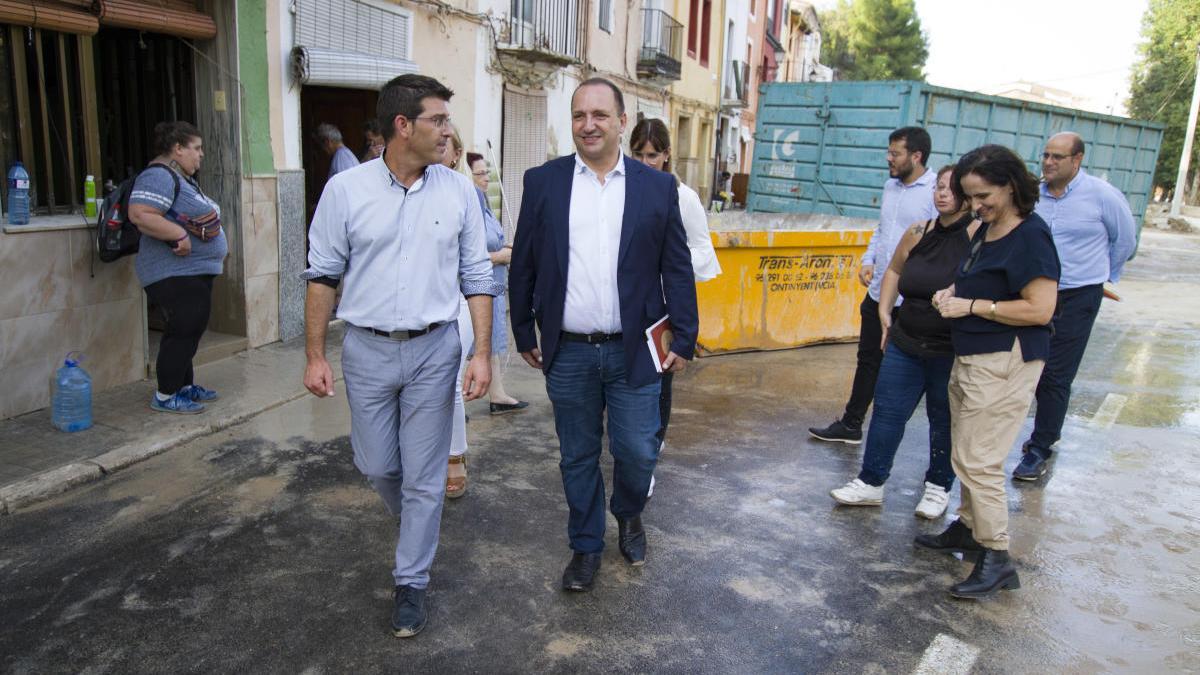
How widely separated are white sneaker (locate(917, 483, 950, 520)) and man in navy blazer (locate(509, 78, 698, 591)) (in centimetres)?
164

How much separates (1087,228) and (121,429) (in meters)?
5.67

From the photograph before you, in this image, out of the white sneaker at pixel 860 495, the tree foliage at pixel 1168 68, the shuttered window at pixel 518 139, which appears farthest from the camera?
the tree foliage at pixel 1168 68

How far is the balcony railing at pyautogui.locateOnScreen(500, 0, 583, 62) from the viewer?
11.6 m

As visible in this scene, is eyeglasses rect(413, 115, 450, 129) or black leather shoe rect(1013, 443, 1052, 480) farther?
black leather shoe rect(1013, 443, 1052, 480)

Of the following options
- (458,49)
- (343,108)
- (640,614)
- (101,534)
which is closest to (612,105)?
(640,614)

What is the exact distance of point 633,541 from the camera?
3592 mm

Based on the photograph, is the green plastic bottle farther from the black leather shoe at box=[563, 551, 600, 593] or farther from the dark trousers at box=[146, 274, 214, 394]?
the black leather shoe at box=[563, 551, 600, 593]

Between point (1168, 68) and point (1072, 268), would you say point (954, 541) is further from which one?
point (1168, 68)

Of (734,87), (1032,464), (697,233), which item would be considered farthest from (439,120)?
(734,87)

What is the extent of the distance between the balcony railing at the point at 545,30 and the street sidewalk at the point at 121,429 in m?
6.72

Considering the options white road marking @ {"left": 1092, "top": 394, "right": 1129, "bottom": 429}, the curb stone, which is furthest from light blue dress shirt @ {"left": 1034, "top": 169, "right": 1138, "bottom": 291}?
the curb stone

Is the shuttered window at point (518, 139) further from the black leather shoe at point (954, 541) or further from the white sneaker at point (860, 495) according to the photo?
the black leather shoe at point (954, 541)

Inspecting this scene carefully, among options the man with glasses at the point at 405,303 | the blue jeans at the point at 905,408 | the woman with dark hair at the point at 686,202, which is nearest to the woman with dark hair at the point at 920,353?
the blue jeans at the point at 905,408

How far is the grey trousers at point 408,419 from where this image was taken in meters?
2.99
